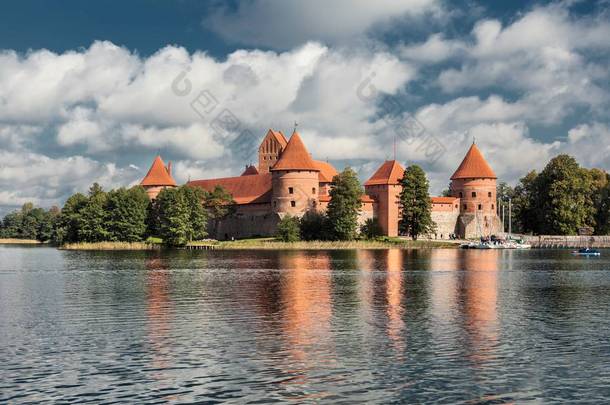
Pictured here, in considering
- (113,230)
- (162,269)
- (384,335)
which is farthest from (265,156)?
(384,335)

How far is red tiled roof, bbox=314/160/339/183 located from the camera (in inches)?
3085

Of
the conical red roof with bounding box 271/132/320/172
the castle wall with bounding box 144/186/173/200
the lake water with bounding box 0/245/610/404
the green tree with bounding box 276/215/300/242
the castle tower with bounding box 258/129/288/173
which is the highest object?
the castle tower with bounding box 258/129/288/173

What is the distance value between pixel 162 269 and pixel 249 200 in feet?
134

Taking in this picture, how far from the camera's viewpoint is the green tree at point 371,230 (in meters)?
66.0

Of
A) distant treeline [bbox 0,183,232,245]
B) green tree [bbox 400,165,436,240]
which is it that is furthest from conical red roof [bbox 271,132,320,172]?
green tree [bbox 400,165,436,240]

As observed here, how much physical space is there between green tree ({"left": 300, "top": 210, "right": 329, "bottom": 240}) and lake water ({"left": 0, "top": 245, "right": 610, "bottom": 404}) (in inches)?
1415

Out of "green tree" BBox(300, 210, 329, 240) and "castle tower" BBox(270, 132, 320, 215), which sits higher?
"castle tower" BBox(270, 132, 320, 215)

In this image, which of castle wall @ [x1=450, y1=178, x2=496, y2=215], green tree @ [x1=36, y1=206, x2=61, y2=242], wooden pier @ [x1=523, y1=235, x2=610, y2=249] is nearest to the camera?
wooden pier @ [x1=523, y1=235, x2=610, y2=249]

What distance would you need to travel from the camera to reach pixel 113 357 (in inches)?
512

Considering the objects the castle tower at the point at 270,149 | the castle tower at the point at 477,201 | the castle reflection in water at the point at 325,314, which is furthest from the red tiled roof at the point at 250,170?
the castle reflection in water at the point at 325,314

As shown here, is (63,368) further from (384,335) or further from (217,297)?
(217,297)

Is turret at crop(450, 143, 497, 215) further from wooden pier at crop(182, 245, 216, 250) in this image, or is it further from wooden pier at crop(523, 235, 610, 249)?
wooden pier at crop(182, 245, 216, 250)

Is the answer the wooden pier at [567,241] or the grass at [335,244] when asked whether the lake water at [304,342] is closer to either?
the grass at [335,244]

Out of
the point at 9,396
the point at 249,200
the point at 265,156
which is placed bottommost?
the point at 9,396
